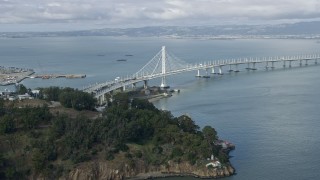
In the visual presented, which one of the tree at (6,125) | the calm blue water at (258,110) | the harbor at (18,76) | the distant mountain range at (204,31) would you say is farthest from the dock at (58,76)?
the distant mountain range at (204,31)

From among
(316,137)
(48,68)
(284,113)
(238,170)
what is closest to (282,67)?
(48,68)

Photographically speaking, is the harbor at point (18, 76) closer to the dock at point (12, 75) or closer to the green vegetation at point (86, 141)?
the dock at point (12, 75)

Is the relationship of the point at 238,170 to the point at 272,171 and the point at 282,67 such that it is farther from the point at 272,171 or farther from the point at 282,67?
the point at 282,67

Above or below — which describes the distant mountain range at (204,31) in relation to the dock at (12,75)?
above

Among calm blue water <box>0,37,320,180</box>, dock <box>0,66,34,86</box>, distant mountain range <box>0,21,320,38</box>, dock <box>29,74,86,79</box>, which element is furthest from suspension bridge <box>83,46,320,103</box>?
distant mountain range <box>0,21,320,38</box>

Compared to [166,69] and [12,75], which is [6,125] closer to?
[12,75]

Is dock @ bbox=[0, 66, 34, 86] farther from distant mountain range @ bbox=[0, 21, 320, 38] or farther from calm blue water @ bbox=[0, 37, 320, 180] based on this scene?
distant mountain range @ bbox=[0, 21, 320, 38]

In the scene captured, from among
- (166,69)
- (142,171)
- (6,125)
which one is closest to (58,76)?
(166,69)

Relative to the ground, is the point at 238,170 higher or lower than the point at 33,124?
lower
